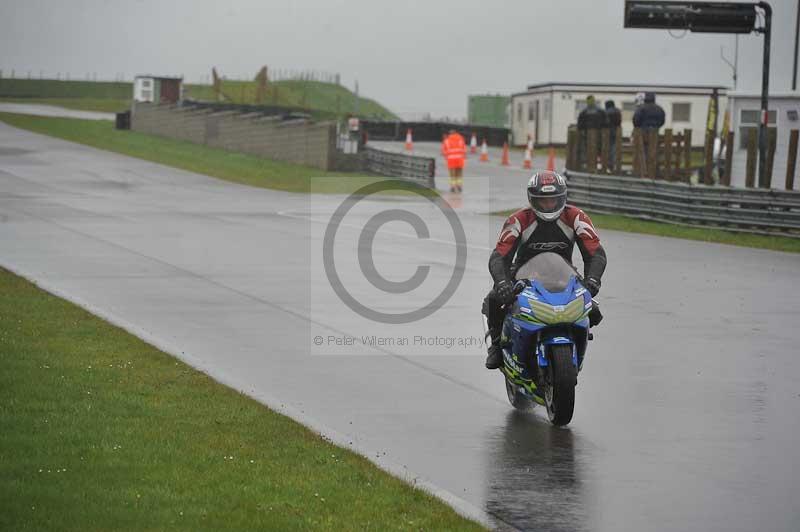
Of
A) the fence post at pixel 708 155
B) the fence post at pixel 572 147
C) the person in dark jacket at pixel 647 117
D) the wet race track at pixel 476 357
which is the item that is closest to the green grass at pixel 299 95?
the fence post at pixel 572 147

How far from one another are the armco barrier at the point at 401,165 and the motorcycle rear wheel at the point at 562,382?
33.4 m

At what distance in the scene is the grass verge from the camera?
45375 millimetres

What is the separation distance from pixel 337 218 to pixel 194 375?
19.6 meters

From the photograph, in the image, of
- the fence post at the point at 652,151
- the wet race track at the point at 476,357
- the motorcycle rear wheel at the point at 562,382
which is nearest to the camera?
the wet race track at the point at 476,357

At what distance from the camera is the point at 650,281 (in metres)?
19.1

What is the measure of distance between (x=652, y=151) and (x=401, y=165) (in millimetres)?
15708

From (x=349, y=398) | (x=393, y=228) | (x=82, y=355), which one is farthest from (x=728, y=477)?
(x=393, y=228)

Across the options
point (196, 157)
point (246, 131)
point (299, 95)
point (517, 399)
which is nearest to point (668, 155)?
point (517, 399)

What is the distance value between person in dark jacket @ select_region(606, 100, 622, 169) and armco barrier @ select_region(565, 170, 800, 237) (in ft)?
2.65

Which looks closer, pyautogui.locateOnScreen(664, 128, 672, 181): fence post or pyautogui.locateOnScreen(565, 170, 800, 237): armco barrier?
pyautogui.locateOnScreen(565, 170, 800, 237): armco barrier

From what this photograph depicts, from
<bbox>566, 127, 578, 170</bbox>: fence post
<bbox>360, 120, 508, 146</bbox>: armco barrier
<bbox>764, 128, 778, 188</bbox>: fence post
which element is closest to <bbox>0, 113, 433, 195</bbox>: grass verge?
<bbox>566, 127, 578, 170</bbox>: fence post

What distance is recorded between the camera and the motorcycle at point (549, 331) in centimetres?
934

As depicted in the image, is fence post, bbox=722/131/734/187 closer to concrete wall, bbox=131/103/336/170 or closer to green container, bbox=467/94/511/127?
concrete wall, bbox=131/103/336/170

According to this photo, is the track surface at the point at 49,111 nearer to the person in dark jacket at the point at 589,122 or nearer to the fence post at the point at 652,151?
the person in dark jacket at the point at 589,122
